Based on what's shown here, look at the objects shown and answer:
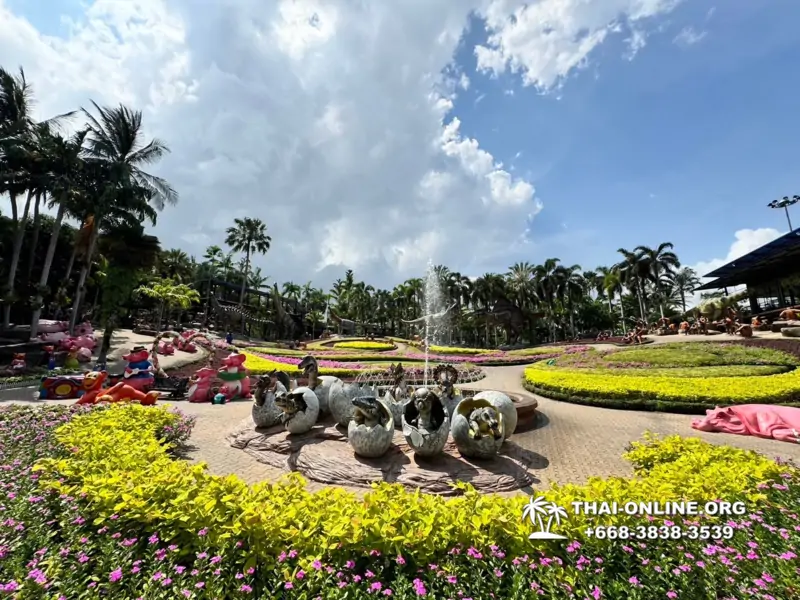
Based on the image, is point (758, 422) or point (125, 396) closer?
point (758, 422)

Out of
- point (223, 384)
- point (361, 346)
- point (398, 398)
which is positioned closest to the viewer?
point (398, 398)

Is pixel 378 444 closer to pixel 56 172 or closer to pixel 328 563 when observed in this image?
pixel 328 563

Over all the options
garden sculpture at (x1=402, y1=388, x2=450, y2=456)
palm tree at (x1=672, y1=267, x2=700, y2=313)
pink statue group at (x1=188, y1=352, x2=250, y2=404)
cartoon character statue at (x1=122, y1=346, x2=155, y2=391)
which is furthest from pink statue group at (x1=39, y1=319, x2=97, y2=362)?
palm tree at (x1=672, y1=267, x2=700, y2=313)

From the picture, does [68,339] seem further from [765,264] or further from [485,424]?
[765,264]

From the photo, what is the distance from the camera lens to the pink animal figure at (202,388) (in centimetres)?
1281

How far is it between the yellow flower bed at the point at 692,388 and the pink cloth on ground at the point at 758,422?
2.07 metres

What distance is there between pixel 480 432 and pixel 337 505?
3369 millimetres

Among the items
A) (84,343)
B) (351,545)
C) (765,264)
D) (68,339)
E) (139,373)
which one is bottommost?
(351,545)

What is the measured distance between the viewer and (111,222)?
24578 mm

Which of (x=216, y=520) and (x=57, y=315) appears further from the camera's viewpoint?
(x=57, y=315)

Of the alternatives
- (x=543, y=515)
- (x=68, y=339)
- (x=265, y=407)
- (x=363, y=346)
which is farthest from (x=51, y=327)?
(x=543, y=515)

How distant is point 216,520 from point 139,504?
0.83 metres

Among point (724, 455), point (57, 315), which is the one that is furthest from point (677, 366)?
point (57, 315)

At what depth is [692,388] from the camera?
1125 centimetres
